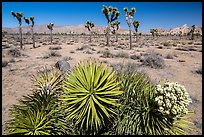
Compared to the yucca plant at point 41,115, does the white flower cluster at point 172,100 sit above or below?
above

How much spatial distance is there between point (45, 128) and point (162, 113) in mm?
2154

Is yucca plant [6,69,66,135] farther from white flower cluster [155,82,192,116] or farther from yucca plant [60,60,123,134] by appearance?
white flower cluster [155,82,192,116]

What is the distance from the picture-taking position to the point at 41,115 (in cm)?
358

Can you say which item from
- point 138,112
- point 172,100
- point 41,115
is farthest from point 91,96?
point 172,100

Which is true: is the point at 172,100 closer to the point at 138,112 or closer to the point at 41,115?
the point at 138,112

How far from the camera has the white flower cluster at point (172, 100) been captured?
9.64 feet

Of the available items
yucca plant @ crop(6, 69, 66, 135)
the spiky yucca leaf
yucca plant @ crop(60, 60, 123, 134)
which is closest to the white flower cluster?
the spiky yucca leaf

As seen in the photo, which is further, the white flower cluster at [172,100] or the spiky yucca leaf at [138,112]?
the spiky yucca leaf at [138,112]

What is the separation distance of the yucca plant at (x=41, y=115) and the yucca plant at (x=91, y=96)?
365 millimetres

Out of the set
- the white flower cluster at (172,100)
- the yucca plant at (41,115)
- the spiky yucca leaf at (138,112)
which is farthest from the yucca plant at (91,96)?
the white flower cluster at (172,100)

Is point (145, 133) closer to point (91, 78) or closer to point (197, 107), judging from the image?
point (91, 78)

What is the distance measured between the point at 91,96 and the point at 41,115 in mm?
1082

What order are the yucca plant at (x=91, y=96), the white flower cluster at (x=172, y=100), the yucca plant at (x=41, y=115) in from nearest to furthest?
the white flower cluster at (x=172, y=100) < the yucca plant at (x=91, y=96) < the yucca plant at (x=41, y=115)

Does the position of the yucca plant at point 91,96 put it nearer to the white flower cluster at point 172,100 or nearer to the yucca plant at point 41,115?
the yucca plant at point 41,115
